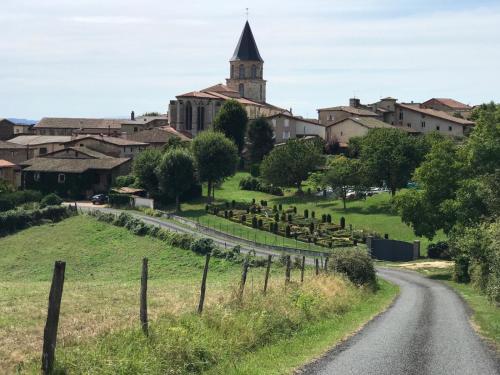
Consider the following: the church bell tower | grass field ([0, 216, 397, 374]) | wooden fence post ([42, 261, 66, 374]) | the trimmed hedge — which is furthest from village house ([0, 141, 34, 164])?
wooden fence post ([42, 261, 66, 374])

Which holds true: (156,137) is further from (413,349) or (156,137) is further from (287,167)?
(413,349)

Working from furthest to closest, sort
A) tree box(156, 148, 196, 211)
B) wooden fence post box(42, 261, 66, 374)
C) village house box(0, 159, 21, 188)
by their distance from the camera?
village house box(0, 159, 21, 188) < tree box(156, 148, 196, 211) < wooden fence post box(42, 261, 66, 374)

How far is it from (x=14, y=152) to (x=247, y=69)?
66.9 m

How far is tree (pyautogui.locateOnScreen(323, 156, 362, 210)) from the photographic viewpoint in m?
77.6

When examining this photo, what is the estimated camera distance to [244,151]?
109562mm

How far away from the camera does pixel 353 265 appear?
32969 mm

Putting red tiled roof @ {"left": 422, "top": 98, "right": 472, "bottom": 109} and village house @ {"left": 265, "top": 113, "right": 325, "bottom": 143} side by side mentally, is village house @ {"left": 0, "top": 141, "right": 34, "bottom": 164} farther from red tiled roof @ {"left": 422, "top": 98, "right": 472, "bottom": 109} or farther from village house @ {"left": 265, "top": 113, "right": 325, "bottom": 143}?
red tiled roof @ {"left": 422, "top": 98, "right": 472, "bottom": 109}

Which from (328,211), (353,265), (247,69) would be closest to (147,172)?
(328,211)

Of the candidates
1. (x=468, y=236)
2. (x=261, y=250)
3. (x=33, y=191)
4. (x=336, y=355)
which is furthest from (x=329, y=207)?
(x=336, y=355)

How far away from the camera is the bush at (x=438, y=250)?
5603cm

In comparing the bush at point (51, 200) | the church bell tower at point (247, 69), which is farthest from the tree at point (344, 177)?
the church bell tower at point (247, 69)

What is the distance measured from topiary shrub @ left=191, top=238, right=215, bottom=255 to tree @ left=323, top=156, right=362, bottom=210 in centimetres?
2913

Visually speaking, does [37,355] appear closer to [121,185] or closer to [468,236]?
[468,236]

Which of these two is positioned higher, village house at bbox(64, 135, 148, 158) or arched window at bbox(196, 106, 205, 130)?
arched window at bbox(196, 106, 205, 130)
